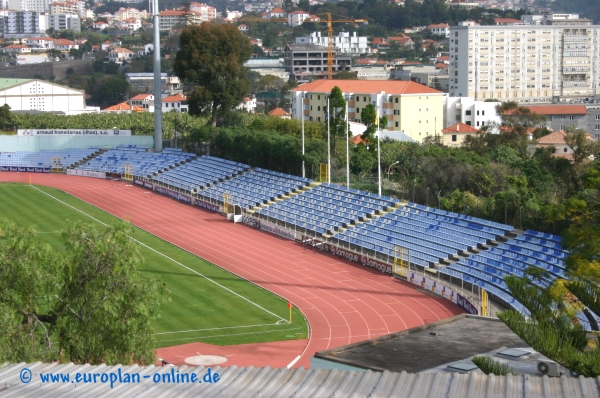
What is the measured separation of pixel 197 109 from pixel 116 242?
5364 centimetres

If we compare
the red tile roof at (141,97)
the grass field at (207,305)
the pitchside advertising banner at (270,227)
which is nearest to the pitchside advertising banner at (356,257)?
the pitchside advertising banner at (270,227)

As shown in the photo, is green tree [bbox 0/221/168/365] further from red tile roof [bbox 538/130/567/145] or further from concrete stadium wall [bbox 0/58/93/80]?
concrete stadium wall [bbox 0/58/93/80]

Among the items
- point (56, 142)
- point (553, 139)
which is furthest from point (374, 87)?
point (56, 142)

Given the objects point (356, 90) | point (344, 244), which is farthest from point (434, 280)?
point (356, 90)

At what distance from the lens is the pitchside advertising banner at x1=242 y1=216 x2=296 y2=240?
48938 mm

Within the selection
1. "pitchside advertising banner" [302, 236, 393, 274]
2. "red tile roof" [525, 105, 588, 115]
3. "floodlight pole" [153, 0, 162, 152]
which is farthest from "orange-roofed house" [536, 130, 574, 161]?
"pitchside advertising banner" [302, 236, 393, 274]

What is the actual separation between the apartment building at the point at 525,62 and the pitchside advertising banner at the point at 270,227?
310 ft

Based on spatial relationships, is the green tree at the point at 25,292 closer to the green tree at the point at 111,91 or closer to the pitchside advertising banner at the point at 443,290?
the pitchside advertising banner at the point at 443,290

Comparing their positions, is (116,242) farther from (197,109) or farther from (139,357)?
(197,109)

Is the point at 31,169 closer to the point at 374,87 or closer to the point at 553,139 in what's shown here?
the point at 374,87

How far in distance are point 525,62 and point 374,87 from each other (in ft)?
188

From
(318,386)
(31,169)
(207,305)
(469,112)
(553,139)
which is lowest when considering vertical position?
(207,305)

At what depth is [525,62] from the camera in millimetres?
145750

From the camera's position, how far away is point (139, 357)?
74.3 ft
